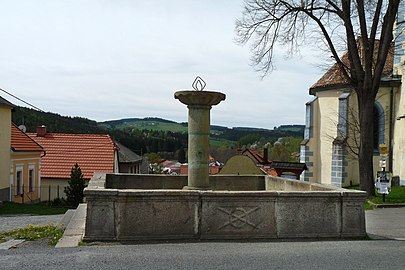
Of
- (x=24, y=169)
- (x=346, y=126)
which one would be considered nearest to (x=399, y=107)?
(x=346, y=126)

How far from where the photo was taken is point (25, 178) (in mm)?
29844

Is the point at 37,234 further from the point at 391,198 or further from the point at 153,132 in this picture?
the point at 153,132

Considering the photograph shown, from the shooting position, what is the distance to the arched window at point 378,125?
28.7m

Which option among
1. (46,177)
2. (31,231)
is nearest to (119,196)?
(31,231)

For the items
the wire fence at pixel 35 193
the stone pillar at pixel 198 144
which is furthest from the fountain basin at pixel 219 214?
the wire fence at pixel 35 193

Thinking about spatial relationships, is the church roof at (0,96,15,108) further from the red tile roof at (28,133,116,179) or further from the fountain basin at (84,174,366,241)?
the fountain basin at (84,174,366,241)

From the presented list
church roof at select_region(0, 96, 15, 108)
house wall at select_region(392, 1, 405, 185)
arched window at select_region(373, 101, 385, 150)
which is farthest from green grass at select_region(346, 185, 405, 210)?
church roof at select_region(0, 96, 15, 108)

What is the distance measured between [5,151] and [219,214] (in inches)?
822

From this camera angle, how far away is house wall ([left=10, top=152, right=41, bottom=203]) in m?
28.0

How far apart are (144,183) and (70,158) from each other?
81.8 ft

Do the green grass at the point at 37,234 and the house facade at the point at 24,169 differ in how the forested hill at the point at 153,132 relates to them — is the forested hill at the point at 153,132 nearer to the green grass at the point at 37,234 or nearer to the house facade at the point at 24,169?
the house facade at the point at 24,169

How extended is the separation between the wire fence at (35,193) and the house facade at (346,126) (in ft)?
55.1

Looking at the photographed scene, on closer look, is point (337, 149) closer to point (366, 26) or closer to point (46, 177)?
point (366, 26)

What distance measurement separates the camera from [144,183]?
13.6 metres
